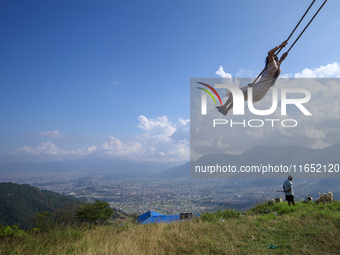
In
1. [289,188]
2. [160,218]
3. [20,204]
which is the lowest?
[20,204]

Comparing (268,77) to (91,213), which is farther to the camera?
(91,213)

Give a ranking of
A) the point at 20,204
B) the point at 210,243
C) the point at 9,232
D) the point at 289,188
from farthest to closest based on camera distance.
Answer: the point at 20,204
the point at 289,188
the point at 9,232
the point at 210,243

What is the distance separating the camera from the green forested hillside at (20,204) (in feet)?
87.9

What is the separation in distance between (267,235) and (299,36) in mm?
5048

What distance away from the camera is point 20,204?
31.9m

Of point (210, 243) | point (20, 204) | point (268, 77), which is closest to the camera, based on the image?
point (268, 77)

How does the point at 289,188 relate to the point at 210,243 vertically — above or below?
above

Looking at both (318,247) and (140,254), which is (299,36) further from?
(140,254)

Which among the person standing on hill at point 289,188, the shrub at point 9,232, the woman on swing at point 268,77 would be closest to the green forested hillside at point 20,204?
the shrub at point 9,232

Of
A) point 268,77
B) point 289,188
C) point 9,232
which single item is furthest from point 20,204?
point 268,77

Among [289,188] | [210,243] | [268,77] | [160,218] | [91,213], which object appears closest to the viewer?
[268,77]

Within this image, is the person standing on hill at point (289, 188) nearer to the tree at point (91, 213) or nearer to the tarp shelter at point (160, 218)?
the tarp shelter at point (160, 218)

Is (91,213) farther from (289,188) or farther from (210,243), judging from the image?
(289,188)

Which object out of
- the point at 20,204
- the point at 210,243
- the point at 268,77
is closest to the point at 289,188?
the point at 210,243
